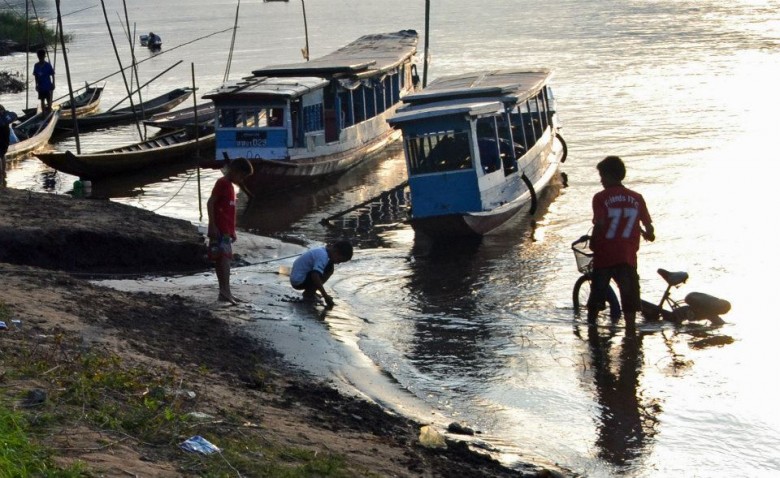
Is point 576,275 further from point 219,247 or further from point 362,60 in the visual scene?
point 362,60

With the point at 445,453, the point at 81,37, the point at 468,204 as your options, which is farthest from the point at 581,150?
the point at 81,37

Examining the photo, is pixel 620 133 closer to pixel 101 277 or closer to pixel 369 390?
pixel 101 277

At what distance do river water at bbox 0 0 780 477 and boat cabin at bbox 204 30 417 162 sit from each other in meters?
1.06

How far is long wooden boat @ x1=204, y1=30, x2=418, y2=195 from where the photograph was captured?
20500 millimetres

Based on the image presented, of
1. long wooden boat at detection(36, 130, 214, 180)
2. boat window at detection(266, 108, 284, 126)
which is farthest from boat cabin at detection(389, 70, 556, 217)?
long wooden boat at detection(36, 130, 214, 180)

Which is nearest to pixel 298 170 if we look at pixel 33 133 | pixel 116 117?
pixel 33 133

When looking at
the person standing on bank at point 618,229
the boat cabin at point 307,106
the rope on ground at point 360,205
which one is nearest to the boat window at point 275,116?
the boat cabin at point 307,106

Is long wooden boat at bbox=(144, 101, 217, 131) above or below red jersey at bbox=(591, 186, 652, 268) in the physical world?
below

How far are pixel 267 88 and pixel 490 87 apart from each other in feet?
16.8

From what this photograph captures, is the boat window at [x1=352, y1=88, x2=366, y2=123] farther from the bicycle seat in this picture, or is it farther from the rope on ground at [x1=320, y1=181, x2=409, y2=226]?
the bicycle seat

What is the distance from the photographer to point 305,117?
2131 cm

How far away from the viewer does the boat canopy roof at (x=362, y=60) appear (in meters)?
22.5

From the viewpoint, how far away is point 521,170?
58.4ft

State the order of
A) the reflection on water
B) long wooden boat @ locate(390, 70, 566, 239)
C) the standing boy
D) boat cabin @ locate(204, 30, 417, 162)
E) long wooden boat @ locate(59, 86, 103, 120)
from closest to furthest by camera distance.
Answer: the reflection on water
the standing boy
long wooden boat @ locate(390, 70, 566, 239)
boat cabin @ locate(204, 30, 417, 162)
long wooden boat @ locate(59, 86, 103, 120)
